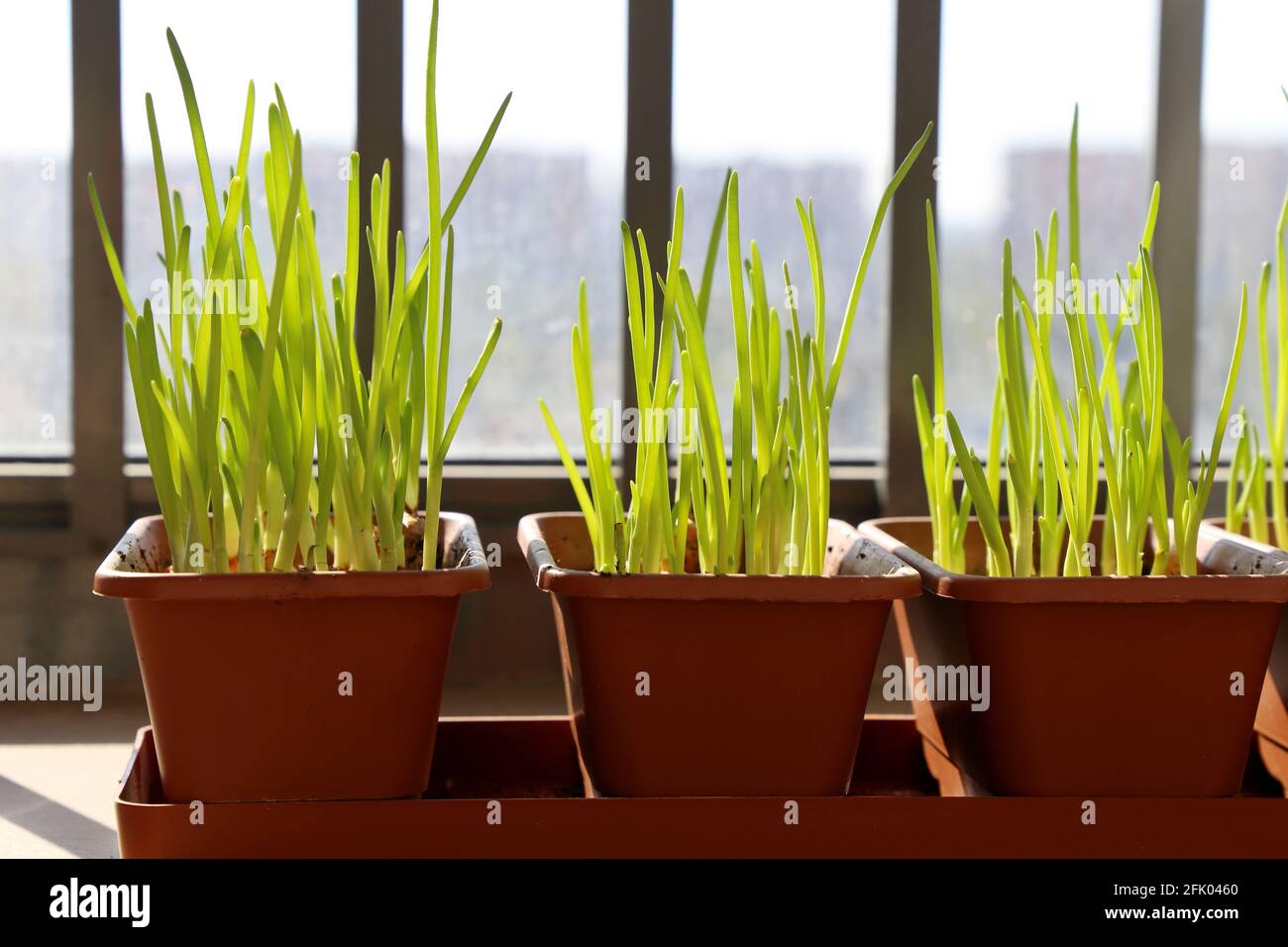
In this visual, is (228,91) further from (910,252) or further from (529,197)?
(910,252)

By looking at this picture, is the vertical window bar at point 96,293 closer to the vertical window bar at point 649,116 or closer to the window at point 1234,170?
the vertical window bar at point 649,116

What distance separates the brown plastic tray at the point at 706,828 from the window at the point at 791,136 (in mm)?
814

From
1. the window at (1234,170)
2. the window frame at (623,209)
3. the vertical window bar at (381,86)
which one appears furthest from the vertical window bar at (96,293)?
the window at (1234,170)

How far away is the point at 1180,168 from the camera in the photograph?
1528mm

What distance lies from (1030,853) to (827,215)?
1027 millimetres

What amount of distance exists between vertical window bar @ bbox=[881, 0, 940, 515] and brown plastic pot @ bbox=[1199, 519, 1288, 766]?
55 cm

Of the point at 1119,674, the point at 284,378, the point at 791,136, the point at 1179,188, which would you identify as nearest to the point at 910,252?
the point at 791,136

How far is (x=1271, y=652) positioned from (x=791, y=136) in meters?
0.95

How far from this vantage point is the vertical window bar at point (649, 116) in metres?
1.49

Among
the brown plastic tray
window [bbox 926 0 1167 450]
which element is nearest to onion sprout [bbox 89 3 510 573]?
the brown plastic tray

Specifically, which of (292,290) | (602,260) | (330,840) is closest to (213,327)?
(292,290)

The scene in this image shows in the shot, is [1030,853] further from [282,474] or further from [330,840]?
[282,474]

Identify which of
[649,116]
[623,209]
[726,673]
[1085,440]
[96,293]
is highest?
[649,116]

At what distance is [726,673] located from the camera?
79cm
